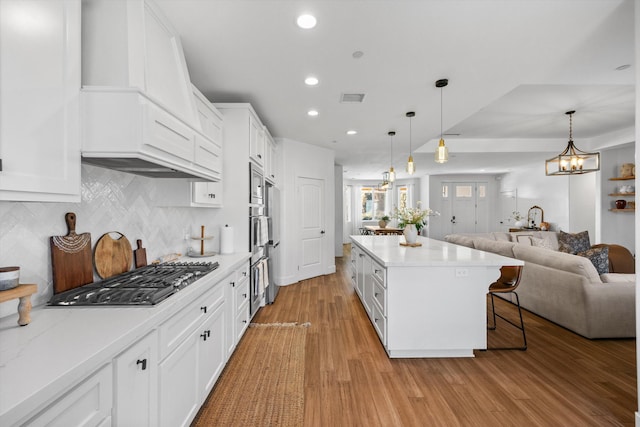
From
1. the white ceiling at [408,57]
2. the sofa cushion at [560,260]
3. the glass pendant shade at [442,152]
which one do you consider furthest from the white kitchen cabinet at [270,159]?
the sofa cushion at [560,260]

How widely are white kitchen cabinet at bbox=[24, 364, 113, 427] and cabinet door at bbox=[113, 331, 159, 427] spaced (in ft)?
0.14

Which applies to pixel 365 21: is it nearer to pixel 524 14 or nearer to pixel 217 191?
pixel 524 14

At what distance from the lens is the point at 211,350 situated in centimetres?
191

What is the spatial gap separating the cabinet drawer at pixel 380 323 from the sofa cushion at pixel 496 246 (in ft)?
7.00

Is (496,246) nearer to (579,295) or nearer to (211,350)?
(579,295)

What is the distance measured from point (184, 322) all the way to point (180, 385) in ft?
1.01

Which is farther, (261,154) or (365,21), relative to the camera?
(261,154)

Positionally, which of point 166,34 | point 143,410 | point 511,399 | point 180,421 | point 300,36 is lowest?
point 511,399

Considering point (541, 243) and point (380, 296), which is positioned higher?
point (541, 243)

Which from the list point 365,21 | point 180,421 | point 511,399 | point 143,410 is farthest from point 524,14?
point 180,421

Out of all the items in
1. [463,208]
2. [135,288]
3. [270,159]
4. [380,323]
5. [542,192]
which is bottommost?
[380,323]

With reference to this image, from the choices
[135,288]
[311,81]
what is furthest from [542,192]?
[135,288]

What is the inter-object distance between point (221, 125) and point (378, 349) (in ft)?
8.89

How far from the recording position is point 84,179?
5.24 feet
